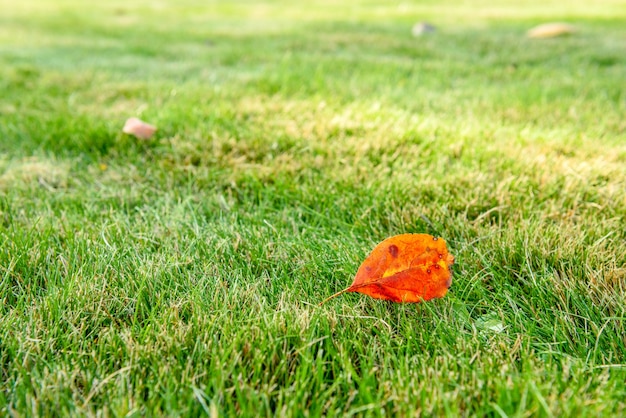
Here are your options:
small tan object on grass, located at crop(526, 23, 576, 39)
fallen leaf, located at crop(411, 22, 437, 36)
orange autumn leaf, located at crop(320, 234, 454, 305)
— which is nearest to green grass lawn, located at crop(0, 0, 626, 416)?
orange autumn leaf, located at crop(320, 234, 454, 305)

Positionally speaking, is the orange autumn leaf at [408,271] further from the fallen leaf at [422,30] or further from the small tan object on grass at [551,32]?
the fallen leaf at [422,30]

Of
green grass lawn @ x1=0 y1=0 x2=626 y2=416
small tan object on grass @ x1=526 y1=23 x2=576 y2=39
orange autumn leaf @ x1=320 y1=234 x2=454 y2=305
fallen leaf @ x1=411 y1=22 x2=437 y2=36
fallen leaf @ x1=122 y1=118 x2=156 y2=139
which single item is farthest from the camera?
fallen leaf @ x1=411 y1=22 x2=437 y2=36

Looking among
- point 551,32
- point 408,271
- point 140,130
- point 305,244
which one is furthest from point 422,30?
point 408,271

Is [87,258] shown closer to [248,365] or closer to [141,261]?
[141,261]

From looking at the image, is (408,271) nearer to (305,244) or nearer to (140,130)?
(305,244)

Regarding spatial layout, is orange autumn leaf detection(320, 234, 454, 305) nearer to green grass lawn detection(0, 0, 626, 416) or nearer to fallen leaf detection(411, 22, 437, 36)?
green grass lawn detection(0, 0, 626, 416)


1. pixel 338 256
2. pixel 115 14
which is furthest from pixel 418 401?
pixel 115 14
